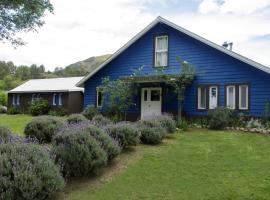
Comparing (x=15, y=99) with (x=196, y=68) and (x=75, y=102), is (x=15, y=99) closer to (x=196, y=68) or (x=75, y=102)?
→ (x=75, y=102)

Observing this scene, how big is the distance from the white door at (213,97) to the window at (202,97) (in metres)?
0.30

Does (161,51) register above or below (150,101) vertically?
above

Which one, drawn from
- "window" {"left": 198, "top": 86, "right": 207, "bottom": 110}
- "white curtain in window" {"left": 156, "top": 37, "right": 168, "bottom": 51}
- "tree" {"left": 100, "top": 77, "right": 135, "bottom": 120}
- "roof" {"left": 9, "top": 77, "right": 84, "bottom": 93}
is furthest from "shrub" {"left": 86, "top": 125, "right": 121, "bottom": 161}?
"roof" {"left": 9, "top": 77, "right": 84, "bottom": 93}

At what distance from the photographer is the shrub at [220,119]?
17.1 m

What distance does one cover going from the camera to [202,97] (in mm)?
19703

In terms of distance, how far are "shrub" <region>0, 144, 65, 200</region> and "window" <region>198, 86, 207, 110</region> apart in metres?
13.7

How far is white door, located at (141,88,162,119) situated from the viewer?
21281mm

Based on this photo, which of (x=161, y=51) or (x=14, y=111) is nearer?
(x=161, y=51)

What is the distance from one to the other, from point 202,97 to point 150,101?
3.33 meters

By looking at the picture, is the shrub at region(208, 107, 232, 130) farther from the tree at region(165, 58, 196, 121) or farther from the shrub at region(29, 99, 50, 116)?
the shrub at region(29, 99, 50, 116)

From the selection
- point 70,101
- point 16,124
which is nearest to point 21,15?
point 16,124

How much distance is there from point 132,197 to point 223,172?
9.44ft

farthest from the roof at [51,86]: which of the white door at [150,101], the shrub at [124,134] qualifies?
the shrub at [124,134]

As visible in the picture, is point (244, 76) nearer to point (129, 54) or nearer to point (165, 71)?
point (165, 71)
